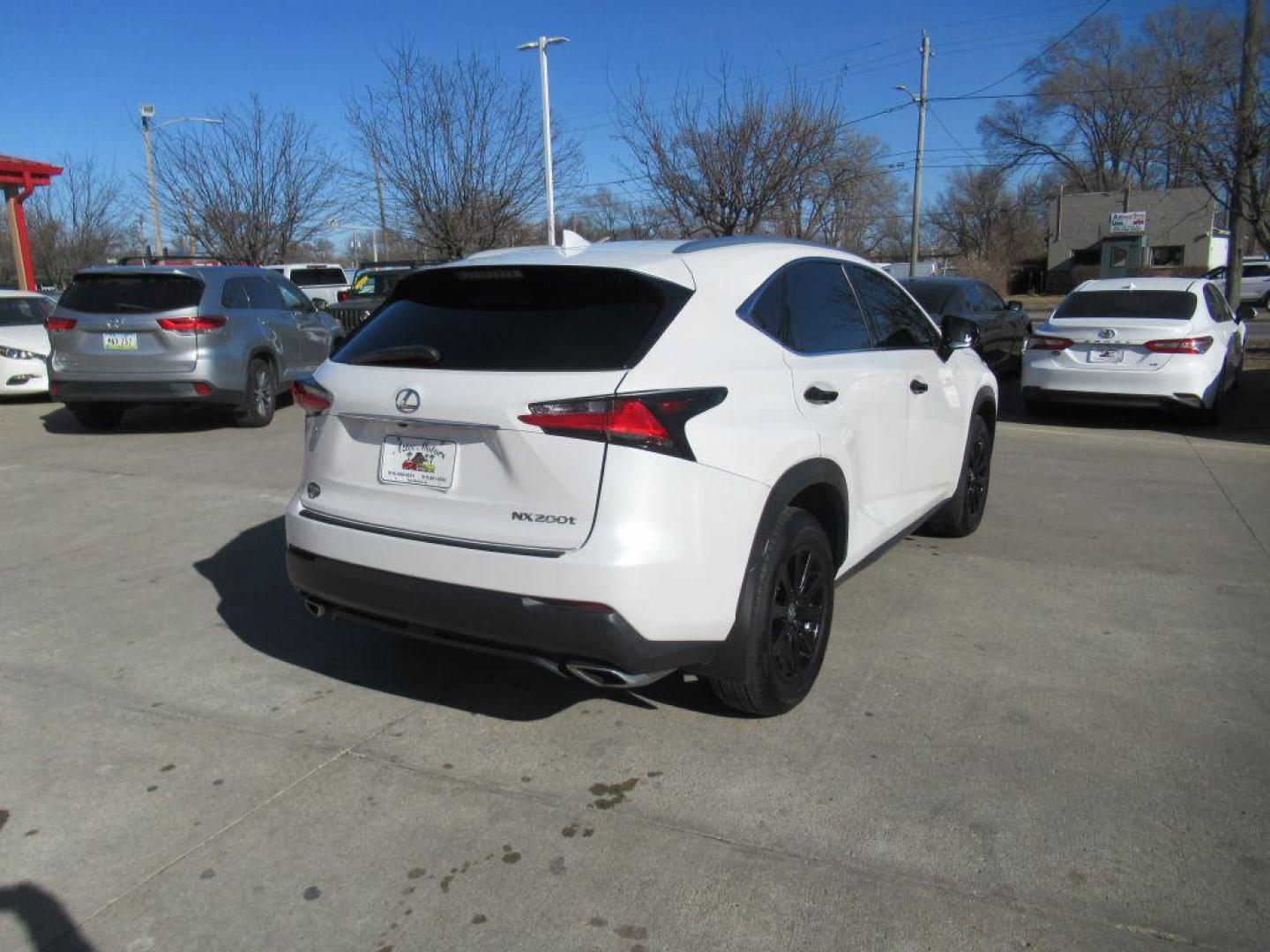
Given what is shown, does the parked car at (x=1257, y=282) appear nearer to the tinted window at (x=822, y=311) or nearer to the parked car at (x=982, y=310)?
the parked car at (x=982, y=310)

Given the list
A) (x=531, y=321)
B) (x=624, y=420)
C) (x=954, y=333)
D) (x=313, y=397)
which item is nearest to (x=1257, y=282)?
(x=954, y=333)

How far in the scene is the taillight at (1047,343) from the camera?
10.1 m

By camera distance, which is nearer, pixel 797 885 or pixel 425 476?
pixel 797 885

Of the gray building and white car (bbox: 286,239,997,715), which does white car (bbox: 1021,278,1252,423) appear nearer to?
white car (bbox: 286,239,997,715)

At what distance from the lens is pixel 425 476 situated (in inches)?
128

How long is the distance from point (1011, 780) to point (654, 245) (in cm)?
226

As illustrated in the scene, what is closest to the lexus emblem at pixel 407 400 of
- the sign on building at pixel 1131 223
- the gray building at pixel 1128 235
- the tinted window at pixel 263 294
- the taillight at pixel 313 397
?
the taillight at pixel 313 397

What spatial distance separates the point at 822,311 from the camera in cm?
407

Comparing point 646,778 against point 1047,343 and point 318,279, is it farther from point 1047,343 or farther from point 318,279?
point 318,279

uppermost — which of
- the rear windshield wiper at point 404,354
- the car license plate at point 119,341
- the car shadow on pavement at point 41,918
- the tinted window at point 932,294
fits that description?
the tinted window at point 932,294

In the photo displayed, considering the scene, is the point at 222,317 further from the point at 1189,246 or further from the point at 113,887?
the point at 1189,246

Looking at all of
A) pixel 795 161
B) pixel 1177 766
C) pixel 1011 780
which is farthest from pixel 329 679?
pixel 795 161

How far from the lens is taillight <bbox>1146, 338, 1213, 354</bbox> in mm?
9461

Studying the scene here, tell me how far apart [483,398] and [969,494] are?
3799 mm
